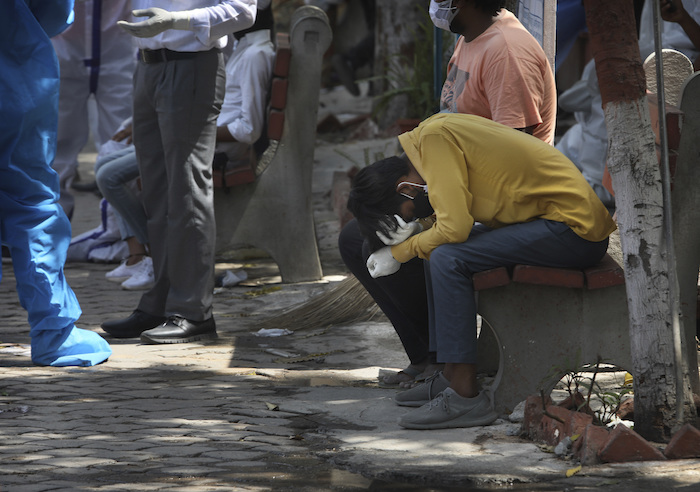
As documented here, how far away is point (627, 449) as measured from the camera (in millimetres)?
2852

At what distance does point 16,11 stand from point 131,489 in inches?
83.3

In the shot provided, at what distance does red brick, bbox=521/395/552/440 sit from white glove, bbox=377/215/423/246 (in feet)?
2.33

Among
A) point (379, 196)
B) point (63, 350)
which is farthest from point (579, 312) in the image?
point (63, 350)

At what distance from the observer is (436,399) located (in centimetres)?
332

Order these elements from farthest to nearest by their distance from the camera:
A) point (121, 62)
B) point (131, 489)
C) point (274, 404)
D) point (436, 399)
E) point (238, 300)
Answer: point (121, 62), point (238, 300), point (274, 404), point (436, 399), point (131, 489)

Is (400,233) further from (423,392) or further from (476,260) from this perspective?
(423,392)

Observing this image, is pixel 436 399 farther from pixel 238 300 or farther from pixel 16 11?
pixel 238 300

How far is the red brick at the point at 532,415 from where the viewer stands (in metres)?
3.13

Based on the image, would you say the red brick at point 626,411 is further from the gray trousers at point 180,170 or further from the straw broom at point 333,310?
the gray trousers at point 180,170

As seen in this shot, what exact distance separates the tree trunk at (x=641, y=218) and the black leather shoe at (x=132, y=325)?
8.20ft

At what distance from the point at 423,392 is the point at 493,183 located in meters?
0.77

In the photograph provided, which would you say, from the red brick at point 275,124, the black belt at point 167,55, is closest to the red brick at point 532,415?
the black belt at point 167,55

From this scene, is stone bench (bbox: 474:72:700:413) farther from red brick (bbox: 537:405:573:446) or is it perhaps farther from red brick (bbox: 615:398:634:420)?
red brick (bbox: 537:405:573:446)

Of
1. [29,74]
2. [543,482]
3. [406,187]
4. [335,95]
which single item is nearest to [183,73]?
[29,74]
